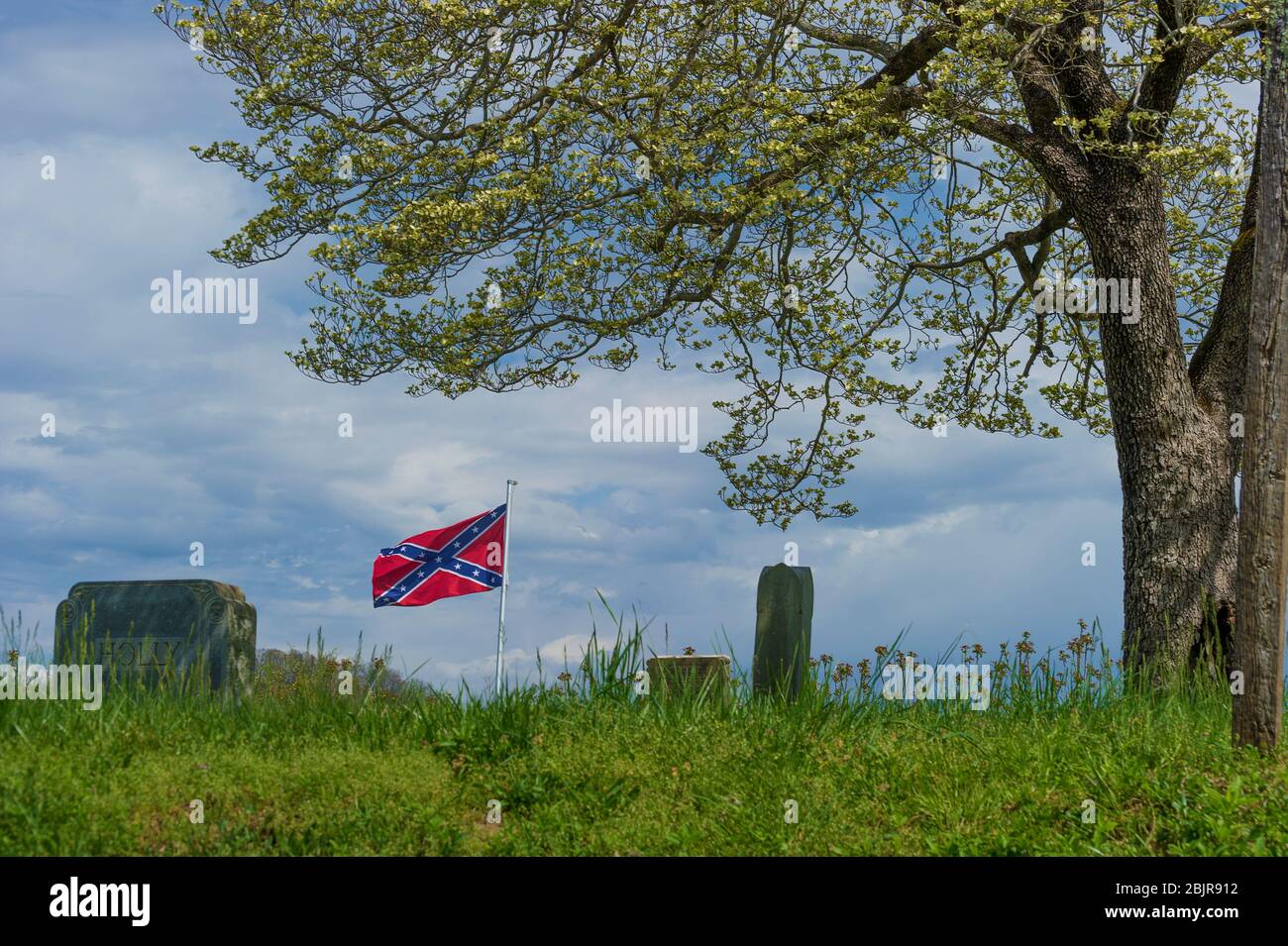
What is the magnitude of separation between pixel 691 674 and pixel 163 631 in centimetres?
481

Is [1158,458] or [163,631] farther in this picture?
[1158,458]

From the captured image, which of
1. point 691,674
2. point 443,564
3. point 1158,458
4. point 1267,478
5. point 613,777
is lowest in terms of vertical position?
point 613,777

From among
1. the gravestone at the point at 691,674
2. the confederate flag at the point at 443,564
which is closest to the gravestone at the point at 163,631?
the confederate flag at the point at 443,564

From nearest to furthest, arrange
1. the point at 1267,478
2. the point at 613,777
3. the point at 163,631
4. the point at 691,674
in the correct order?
the point at 613,777, the point at 1267,478, the point at 691,674, the point at 163,631

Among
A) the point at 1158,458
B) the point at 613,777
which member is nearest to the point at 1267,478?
the point at 1158,458

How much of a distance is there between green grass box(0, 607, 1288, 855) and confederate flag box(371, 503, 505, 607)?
368 centimetres

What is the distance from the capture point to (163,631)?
31.1 ft

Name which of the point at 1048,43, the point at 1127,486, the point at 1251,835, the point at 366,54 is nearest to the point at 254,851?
the point at 1251,835

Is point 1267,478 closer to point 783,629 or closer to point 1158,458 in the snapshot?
point 1158,458

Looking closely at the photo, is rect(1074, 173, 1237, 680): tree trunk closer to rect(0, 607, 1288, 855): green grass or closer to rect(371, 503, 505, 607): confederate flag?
rect(0, 607, 1288, 855): green grass

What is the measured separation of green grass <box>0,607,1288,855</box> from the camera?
6.39 meters

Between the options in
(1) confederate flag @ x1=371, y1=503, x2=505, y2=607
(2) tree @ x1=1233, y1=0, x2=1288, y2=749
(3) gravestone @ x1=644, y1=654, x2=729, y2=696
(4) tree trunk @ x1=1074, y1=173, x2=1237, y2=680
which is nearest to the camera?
(2) tree @ x1=1233, y1=0, x2=1288, y2=749

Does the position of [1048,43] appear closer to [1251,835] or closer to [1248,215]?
[1248,215]

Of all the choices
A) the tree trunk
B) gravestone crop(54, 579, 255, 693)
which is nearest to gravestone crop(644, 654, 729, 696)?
gravestone crop(54, 579, 255, 693)
